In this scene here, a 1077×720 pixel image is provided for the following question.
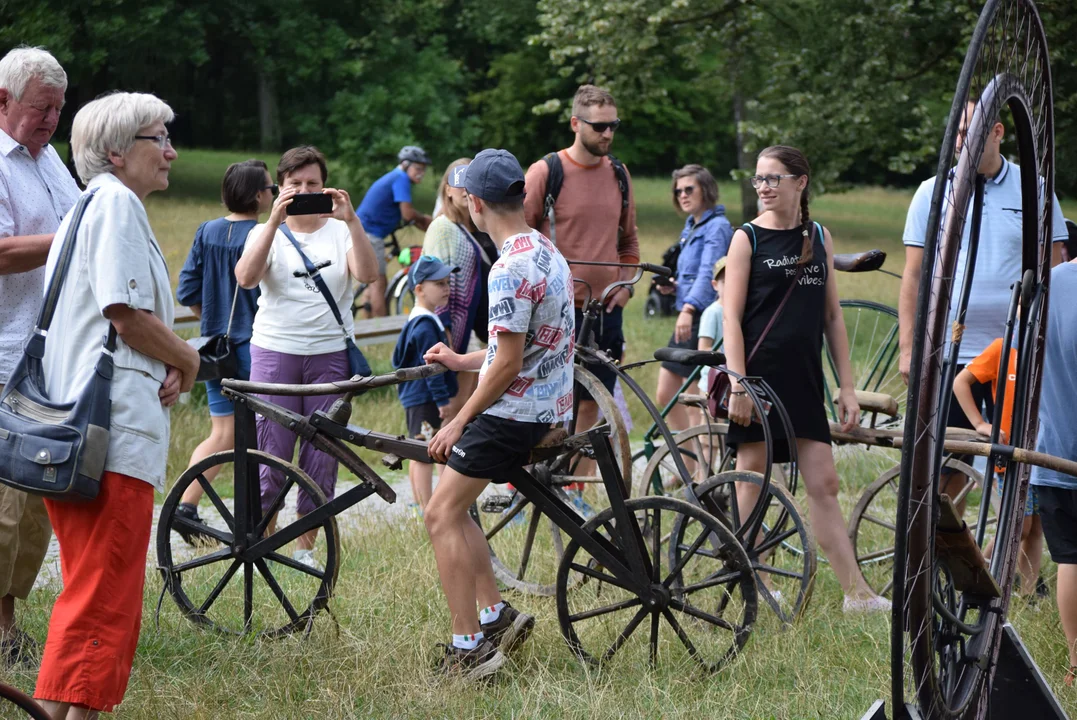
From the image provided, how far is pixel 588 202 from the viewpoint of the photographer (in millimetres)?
6227

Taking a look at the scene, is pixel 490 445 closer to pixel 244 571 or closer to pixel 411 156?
pixel 244 571

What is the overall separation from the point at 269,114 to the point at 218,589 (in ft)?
124

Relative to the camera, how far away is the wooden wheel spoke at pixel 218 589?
459cm

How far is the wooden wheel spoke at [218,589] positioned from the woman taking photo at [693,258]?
12.4ft

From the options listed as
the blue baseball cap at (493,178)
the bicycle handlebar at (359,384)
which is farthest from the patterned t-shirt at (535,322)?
the bicycle handlebar at (359,384)

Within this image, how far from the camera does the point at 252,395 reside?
15.3 feet

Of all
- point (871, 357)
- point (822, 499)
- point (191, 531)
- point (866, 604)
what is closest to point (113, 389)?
point (191, 531)

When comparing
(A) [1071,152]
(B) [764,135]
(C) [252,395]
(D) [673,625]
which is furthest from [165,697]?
(B) [764,135]

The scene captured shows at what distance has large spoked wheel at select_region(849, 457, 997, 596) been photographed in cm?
537

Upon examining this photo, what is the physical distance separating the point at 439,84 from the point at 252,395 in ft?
111

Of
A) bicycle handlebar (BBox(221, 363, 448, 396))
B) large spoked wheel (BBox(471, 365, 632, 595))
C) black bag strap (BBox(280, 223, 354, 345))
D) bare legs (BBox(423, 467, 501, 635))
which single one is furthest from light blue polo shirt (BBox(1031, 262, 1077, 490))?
black bag strap (BBox(280, 223, 354, 345))

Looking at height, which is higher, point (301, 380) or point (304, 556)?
point (301, 380)

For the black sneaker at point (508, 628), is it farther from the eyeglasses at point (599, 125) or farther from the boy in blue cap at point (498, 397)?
the eyeglasses at point (599, 125)

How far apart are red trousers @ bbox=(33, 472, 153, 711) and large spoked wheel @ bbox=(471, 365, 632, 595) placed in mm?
1698
